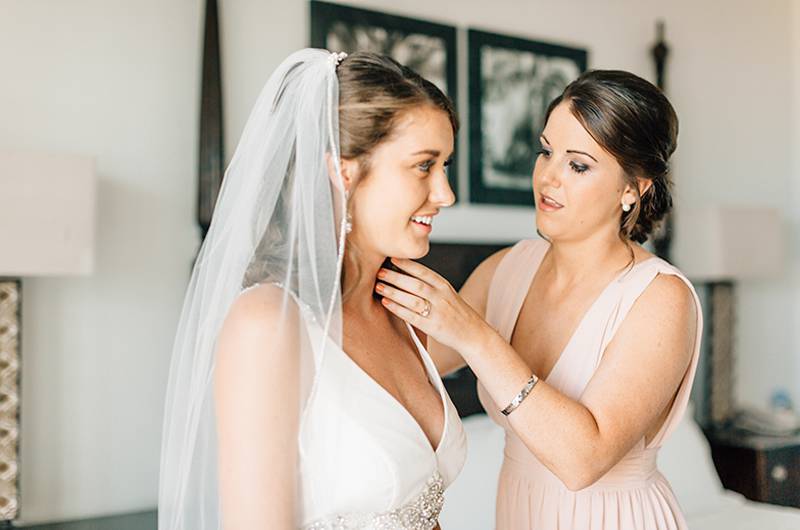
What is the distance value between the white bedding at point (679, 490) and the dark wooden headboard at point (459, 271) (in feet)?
0.23

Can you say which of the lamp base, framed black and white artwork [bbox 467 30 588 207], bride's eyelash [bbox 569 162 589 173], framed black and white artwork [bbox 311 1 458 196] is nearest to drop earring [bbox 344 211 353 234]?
bride's eyelash [bbox 569 162 589 173]

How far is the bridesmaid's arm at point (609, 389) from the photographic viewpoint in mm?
1583

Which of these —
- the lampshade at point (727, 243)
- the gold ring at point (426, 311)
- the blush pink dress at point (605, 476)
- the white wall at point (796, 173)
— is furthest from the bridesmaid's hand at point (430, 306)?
the white wall at point (796, 173)

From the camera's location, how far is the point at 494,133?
345 cm

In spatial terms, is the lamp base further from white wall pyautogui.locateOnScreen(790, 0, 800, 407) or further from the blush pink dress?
white wall pyautogui.locateOnScreen(790, 0, 800, 407)

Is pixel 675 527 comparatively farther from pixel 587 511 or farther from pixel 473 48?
pixel 473 48

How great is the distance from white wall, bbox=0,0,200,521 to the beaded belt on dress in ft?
4.60

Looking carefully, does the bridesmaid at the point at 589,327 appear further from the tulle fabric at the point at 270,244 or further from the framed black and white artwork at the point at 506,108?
the framed black and white artwork at the point at 506,108

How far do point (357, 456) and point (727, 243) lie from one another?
3044 mm

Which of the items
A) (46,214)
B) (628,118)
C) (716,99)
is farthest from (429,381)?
(716,99)

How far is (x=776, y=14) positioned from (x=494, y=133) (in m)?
2.29

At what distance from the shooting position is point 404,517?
1434 mm

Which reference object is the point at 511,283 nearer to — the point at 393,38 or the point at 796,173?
the point at 393,38

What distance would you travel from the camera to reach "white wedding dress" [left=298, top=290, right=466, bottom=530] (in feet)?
4.34
